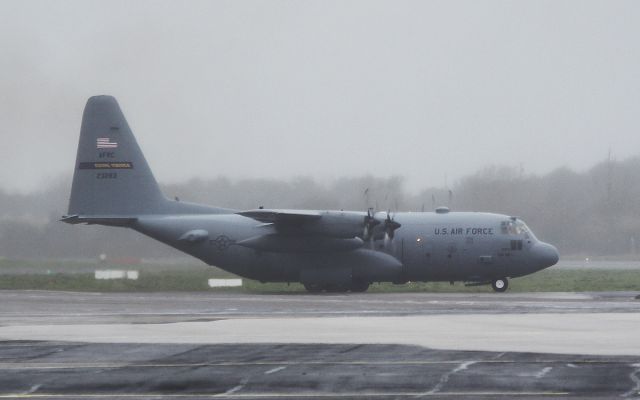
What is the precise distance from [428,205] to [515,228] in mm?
15897

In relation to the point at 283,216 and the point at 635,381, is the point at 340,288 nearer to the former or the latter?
the point at 283,216

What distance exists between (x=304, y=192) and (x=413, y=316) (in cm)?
3049

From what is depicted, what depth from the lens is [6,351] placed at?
22.8 metres

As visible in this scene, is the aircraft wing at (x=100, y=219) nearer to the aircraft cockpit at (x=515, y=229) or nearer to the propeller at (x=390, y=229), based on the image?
the propeller at (x=390, y=229)

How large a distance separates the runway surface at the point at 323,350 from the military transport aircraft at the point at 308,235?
404 inches

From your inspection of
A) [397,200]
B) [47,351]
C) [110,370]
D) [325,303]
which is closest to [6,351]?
[47,351]

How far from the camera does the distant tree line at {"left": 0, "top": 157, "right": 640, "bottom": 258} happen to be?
57188mm

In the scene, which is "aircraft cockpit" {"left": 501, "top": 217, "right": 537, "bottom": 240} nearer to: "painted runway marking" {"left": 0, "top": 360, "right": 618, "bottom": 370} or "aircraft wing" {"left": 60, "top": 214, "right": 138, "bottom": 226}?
"aircraft wing" {"left": 60, "top": 214, "right": 138, "bottom": 226}

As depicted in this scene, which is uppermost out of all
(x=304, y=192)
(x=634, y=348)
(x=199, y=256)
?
(x=304, y=192)

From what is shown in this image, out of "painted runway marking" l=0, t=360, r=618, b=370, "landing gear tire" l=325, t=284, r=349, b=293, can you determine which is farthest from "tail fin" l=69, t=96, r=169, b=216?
"painted runway marking" l=0, t=360, r=618, b=370

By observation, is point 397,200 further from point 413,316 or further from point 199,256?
point 413,316

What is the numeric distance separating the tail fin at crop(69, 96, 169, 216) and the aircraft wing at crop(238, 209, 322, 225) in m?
6.42

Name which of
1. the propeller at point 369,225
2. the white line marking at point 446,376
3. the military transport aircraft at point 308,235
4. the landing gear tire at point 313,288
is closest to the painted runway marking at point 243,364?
the white line marking at point 446,376

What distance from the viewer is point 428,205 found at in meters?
65.9
